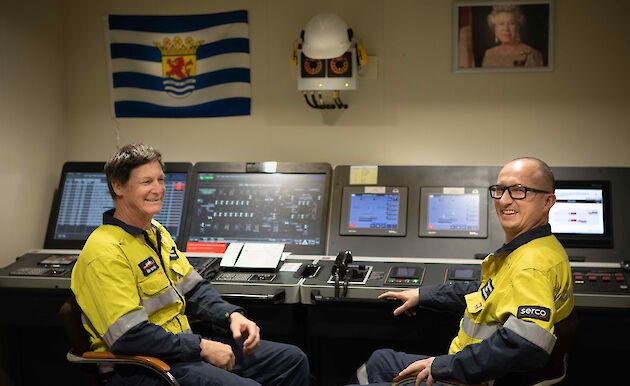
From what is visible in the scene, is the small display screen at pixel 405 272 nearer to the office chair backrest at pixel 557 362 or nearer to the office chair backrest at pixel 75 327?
the office chair backrest at pixel 557 362

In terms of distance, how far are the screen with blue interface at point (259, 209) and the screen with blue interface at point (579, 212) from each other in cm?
116

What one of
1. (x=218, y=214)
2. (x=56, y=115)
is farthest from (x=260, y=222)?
(x=56, y=115)

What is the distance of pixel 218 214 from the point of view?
4066 mm

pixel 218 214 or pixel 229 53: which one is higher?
pixel 229 53

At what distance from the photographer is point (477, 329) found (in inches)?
104

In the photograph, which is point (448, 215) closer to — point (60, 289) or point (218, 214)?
point (218, 214)

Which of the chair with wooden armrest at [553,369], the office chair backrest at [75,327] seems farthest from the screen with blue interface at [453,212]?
the office chair backrest at [75,327]

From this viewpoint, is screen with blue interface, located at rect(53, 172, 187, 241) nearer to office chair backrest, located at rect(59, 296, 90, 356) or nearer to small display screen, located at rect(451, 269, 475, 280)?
office chair backrest, located at rect(59, 296, 90, 356)

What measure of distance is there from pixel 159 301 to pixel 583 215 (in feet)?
6.91

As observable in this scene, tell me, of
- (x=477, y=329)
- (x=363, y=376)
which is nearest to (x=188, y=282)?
(x=363, y=376)

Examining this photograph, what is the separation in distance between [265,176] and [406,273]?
1044 millimetres

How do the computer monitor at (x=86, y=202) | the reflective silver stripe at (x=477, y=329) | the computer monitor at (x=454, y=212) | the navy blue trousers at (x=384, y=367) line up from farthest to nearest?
the computer monitor at (x=86, y=202) → the computer monitor at (x=454, y=212) → the navy blue trousers at (x=384, y=367) → the reflective silver stripe at (x=477, y=329)

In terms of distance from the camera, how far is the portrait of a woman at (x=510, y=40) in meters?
3.93

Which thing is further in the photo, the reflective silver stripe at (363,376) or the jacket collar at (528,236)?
the reflective silver stripe at (363,376)
